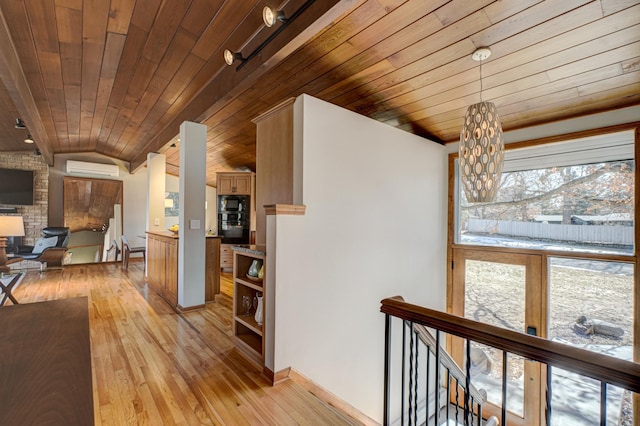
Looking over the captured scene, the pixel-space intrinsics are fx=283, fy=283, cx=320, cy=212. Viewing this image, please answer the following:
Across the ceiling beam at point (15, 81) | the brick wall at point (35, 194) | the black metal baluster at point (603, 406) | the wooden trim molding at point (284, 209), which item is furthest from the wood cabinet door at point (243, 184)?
the black metal baluster at point (603, 406)

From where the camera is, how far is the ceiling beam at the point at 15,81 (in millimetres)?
2188

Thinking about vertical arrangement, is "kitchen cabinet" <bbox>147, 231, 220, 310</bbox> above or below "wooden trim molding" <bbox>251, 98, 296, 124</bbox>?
below

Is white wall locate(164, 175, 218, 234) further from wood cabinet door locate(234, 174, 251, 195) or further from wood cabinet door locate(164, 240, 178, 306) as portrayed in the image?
wood cabinet door locate(164, 240, 178, 306)

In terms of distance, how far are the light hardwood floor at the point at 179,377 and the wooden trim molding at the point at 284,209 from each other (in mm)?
1266

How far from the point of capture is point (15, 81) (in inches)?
101

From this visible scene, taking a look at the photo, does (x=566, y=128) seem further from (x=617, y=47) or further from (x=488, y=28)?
(x=488, y=28)

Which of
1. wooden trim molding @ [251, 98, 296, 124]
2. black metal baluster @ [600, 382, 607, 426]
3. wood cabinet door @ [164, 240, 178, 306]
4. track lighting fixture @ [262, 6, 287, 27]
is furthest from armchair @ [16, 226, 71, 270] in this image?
black metal baluster @ [600, 382, 607, 426]

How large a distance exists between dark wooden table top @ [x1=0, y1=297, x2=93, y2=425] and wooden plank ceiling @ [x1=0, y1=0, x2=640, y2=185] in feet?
6.18

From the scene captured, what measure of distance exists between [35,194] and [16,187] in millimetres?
337

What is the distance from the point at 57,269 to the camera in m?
5.98

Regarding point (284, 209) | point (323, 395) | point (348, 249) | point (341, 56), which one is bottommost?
point (323, 395)

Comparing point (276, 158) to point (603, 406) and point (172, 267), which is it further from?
point (603, 406)

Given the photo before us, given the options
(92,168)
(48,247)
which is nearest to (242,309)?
(48,247)

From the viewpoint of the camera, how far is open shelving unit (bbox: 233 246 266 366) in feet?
8.05
